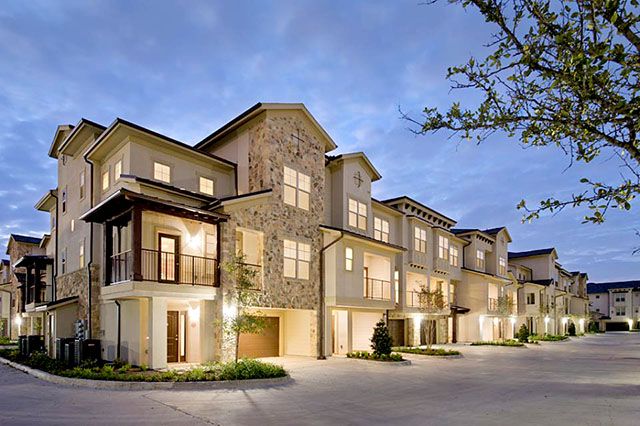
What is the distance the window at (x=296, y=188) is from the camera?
23.5 meters

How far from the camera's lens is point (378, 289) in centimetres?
3003

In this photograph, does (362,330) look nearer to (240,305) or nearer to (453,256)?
(453,256)

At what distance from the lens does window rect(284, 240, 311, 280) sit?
23231mm

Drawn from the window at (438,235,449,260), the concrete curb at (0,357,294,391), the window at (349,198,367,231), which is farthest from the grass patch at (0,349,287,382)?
the window at (438,235,449,260)

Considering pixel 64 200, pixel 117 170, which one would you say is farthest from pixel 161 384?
pixel 64 200

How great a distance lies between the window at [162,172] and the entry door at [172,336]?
5.73 m

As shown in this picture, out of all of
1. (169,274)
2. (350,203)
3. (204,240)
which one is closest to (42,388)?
(169,274)

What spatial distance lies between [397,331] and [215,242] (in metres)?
18.7

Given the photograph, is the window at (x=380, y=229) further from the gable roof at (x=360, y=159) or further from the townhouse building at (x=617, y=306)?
the townhouse building at (x=617, y=306)

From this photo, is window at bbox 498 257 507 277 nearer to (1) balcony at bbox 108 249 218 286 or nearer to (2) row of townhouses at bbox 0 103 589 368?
(2) row of townhouses at bbox 0 103 589 368

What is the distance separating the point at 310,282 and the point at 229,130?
8.67m

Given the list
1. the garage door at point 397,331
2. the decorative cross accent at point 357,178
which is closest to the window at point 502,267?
the garage door at point 397,331

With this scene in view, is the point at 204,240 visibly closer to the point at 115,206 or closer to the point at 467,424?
the point at 115,206

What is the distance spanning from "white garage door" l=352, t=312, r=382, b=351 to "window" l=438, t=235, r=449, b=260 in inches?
384
